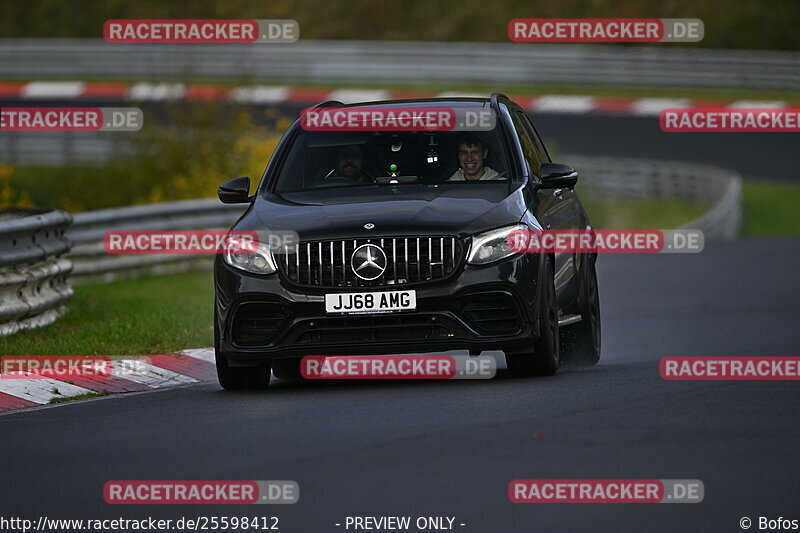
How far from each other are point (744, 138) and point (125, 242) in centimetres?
2031

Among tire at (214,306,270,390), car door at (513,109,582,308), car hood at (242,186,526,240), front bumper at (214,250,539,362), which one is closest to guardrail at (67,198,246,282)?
car door at (513,109,582,308)

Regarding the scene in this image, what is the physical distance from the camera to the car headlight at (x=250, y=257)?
10.1 m

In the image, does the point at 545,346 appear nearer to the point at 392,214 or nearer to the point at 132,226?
the point at 392,214

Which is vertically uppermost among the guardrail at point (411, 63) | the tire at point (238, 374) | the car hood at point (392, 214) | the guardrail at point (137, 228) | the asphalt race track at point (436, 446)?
the guardrail at point (411, 63)

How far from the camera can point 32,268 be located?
13.6 metres

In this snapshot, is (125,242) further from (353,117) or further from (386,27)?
(386,27)

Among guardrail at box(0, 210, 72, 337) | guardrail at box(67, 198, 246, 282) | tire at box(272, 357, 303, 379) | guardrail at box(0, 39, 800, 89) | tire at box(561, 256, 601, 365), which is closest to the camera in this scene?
tire at box(272, 357, 303, 379)

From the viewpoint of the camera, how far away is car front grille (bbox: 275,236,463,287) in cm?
998

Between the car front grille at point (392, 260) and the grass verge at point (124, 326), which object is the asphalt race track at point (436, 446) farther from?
the grass verge at point (124, 326)

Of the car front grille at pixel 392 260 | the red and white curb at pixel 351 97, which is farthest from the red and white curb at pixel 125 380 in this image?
the red and white curb at pixel 351 97

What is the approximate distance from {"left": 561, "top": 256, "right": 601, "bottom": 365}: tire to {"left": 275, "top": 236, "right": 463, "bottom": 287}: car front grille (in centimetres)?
206

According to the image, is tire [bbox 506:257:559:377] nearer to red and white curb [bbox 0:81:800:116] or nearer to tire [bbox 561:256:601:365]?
tire [bbox 561:256:601:365]

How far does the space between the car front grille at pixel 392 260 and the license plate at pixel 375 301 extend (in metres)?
0.06

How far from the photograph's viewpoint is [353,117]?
1155 centimetres
